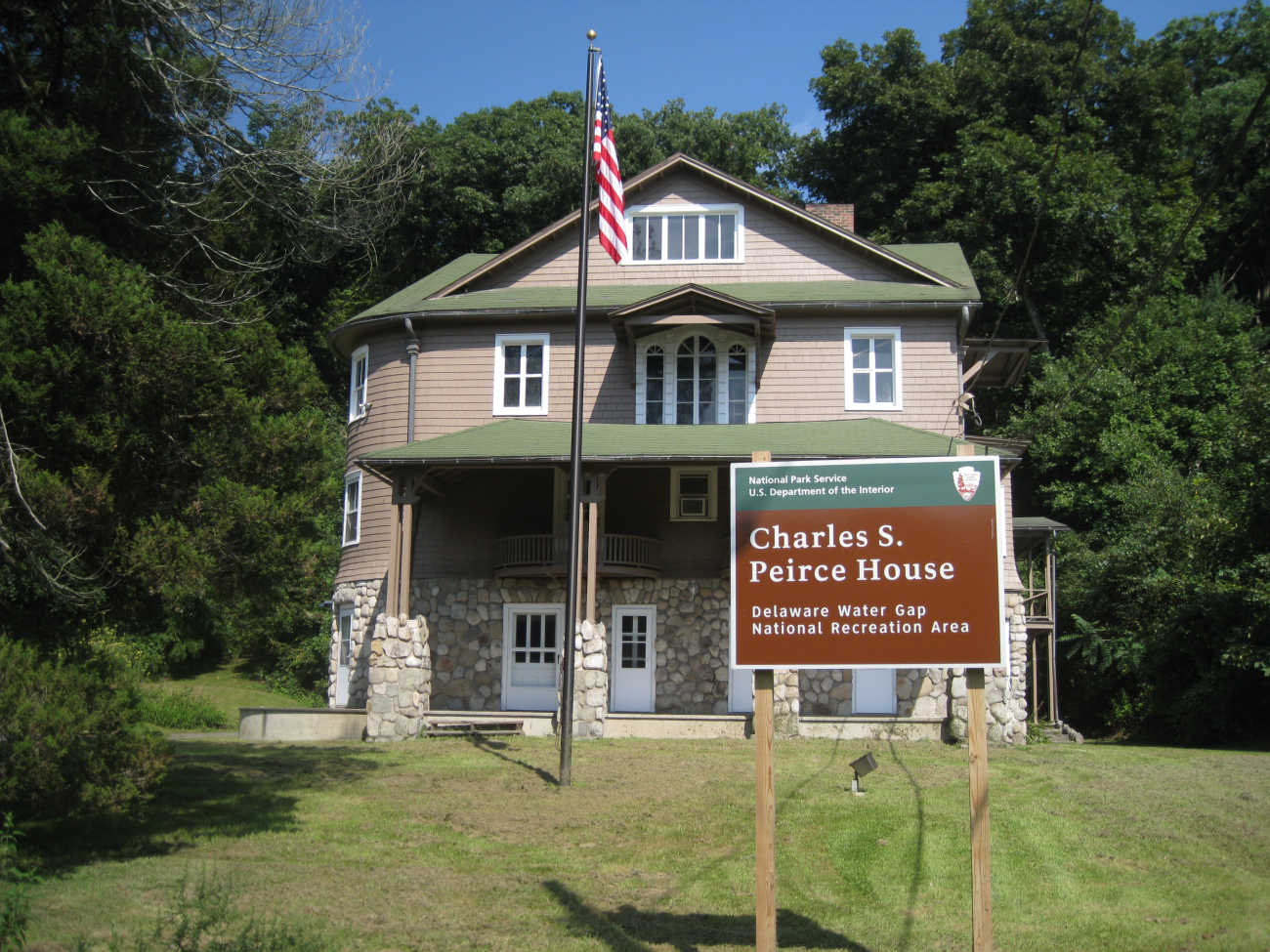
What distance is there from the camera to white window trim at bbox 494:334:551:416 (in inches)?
881

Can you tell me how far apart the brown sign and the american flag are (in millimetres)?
8166

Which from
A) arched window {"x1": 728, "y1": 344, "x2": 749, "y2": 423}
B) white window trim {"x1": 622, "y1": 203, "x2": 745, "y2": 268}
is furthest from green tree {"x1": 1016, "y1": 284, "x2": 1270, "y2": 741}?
white window trim {"x1": 622, "y1": 203, "x2": 745, "y2": 268}

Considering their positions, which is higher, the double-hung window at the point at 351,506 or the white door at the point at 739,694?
the double-hung window at the point at 351,506

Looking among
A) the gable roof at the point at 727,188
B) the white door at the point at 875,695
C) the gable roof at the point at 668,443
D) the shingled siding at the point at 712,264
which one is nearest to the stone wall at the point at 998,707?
the white door at the point at 875,695

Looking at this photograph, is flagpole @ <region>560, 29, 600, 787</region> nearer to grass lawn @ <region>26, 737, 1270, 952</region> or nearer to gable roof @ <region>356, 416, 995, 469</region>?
grass lawn @ <region>26, 737, 1270, 952</region>

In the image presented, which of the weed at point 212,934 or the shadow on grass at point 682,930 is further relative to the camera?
the shadow on grass at point 682,930

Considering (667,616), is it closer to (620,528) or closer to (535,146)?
(620,528)

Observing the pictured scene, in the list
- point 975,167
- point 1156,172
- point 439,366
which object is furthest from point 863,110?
point 439,366

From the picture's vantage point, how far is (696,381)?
22.0 meters

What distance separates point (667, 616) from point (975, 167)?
22.7m

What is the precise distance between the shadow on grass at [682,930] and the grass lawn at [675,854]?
3cm

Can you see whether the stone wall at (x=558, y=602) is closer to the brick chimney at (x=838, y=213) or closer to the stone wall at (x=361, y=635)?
the stone wall at (x=361, y=635)

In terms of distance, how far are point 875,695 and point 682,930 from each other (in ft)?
42.0

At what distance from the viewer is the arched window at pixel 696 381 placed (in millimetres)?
21797
